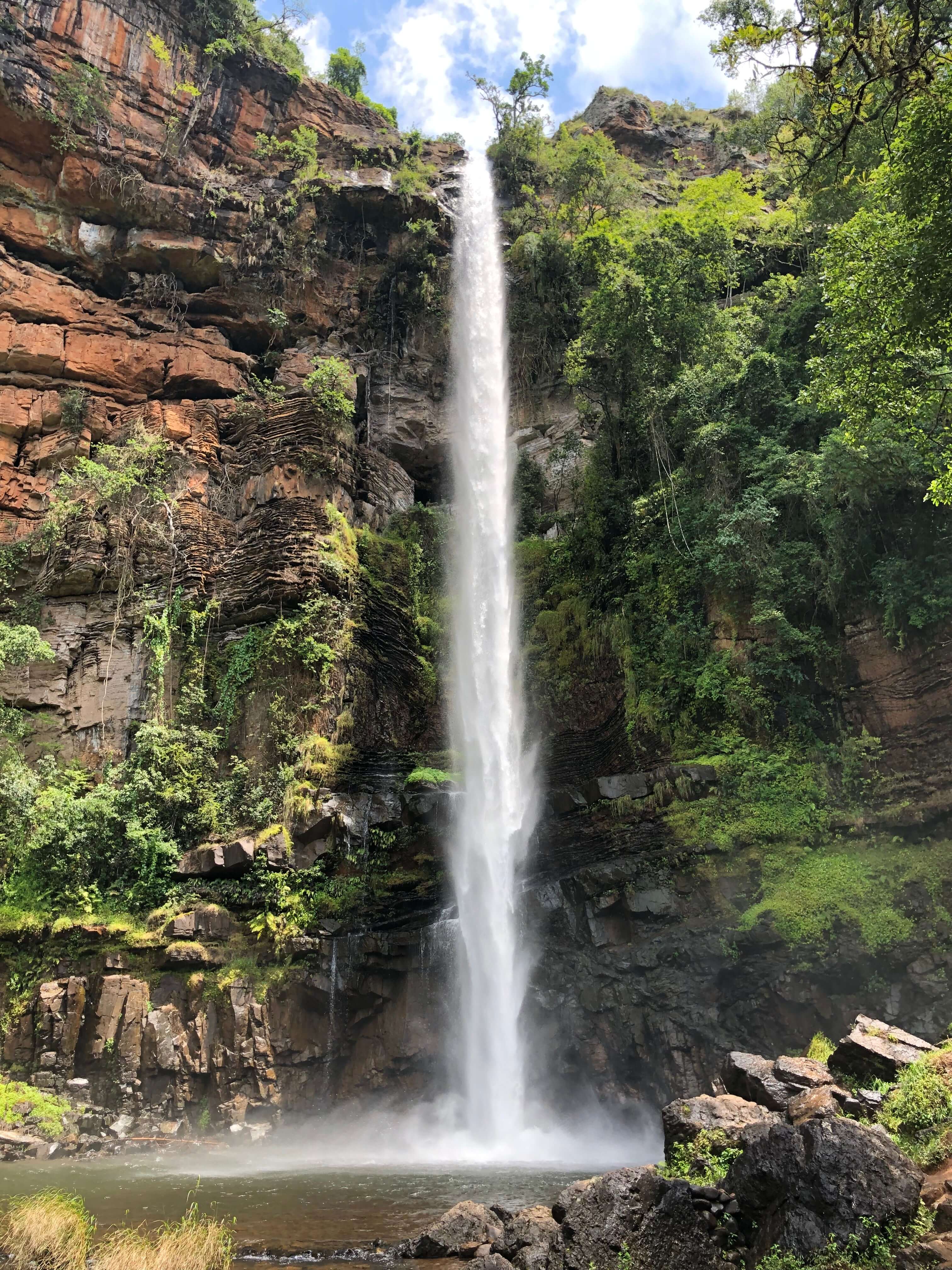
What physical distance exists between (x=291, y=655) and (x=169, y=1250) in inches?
454

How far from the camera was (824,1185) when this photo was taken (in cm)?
571

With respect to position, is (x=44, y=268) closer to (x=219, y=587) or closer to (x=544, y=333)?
(x=219, y=587)

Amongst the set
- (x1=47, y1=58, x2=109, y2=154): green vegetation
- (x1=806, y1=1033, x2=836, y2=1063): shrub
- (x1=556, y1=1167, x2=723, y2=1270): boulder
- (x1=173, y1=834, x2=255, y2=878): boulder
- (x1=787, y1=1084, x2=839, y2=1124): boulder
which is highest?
(x1=47, y1=58, x2=109, y2=154): green vegetation

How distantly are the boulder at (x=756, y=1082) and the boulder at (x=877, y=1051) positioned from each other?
0.72 metres

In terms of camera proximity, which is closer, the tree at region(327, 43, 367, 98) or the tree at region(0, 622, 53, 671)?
the tree at region(0, 622, 53, 671)

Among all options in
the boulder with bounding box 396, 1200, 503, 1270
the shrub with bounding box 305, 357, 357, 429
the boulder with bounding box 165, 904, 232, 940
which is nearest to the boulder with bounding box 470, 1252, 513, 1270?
the boulder with bounding box 396, 1200, 503, 1270

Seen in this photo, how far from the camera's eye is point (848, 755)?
14.6 m

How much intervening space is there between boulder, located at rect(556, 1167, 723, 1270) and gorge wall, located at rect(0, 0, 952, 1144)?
6556 mm

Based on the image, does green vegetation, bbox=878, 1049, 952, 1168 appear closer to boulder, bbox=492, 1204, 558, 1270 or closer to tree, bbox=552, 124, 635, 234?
boulder, bbox=492, 1204, 558, 1270

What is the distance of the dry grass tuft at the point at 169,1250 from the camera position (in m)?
6.46

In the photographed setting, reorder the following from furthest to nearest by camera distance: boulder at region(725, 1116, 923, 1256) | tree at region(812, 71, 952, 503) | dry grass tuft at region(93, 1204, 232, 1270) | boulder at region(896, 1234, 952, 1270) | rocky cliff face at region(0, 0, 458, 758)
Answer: rocky cliff face at region(0, 0, 458, 758), tree at region(812, 71, 952, 503), dry grass tuft at region(93, 1204, 232, 1270), boulder at region(725, 1116, 923, 1256), boulder at region(896, 1234, 952, 1270)

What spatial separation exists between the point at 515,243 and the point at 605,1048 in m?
23.8

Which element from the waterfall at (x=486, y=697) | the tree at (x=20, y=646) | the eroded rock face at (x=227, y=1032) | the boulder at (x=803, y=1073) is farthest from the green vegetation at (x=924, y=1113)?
the tree at (x=20, y=646)

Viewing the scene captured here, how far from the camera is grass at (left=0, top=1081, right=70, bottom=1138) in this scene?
12039 mm
